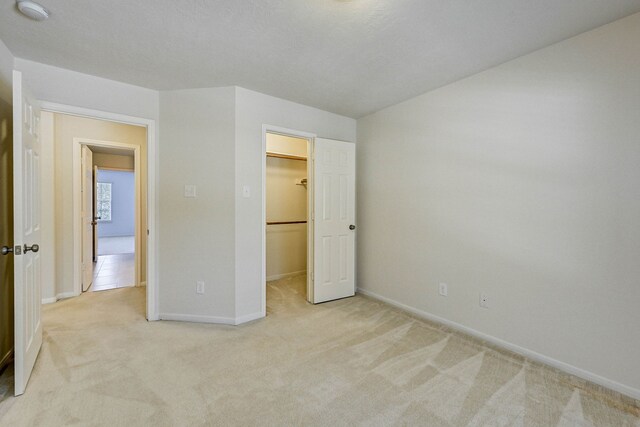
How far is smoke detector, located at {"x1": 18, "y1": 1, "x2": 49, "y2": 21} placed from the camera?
1.60 meters

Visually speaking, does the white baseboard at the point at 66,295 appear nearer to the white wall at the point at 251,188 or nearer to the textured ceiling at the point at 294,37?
the white wall at the point at 251,188

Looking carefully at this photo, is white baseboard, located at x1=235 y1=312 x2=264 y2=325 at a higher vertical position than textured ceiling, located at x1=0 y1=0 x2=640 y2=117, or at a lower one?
lower

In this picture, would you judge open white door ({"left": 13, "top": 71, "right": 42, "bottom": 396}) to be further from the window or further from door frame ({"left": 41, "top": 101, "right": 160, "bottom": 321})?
the window

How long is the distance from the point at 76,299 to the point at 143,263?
0.83m

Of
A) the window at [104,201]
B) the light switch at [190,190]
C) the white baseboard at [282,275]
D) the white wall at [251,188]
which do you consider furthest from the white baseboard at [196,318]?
the window at [104,201]

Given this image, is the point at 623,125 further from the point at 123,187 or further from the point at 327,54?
the point at 123,187

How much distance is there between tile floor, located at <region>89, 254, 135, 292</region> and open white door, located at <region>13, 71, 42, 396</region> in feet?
6.97

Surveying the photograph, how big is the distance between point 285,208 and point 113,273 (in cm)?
321

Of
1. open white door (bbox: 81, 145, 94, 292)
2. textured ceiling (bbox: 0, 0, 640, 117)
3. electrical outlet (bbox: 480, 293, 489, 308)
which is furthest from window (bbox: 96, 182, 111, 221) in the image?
electrical outlet (bbox: 480, 293, 489, 308)

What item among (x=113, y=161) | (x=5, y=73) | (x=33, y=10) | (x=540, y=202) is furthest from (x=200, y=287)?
(x=113, y=161)

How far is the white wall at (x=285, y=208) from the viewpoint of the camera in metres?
4.38

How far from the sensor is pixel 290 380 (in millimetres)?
1898

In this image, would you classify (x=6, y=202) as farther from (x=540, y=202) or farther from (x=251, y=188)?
(x=540, y=202)

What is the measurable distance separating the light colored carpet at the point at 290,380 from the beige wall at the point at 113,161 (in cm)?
380
